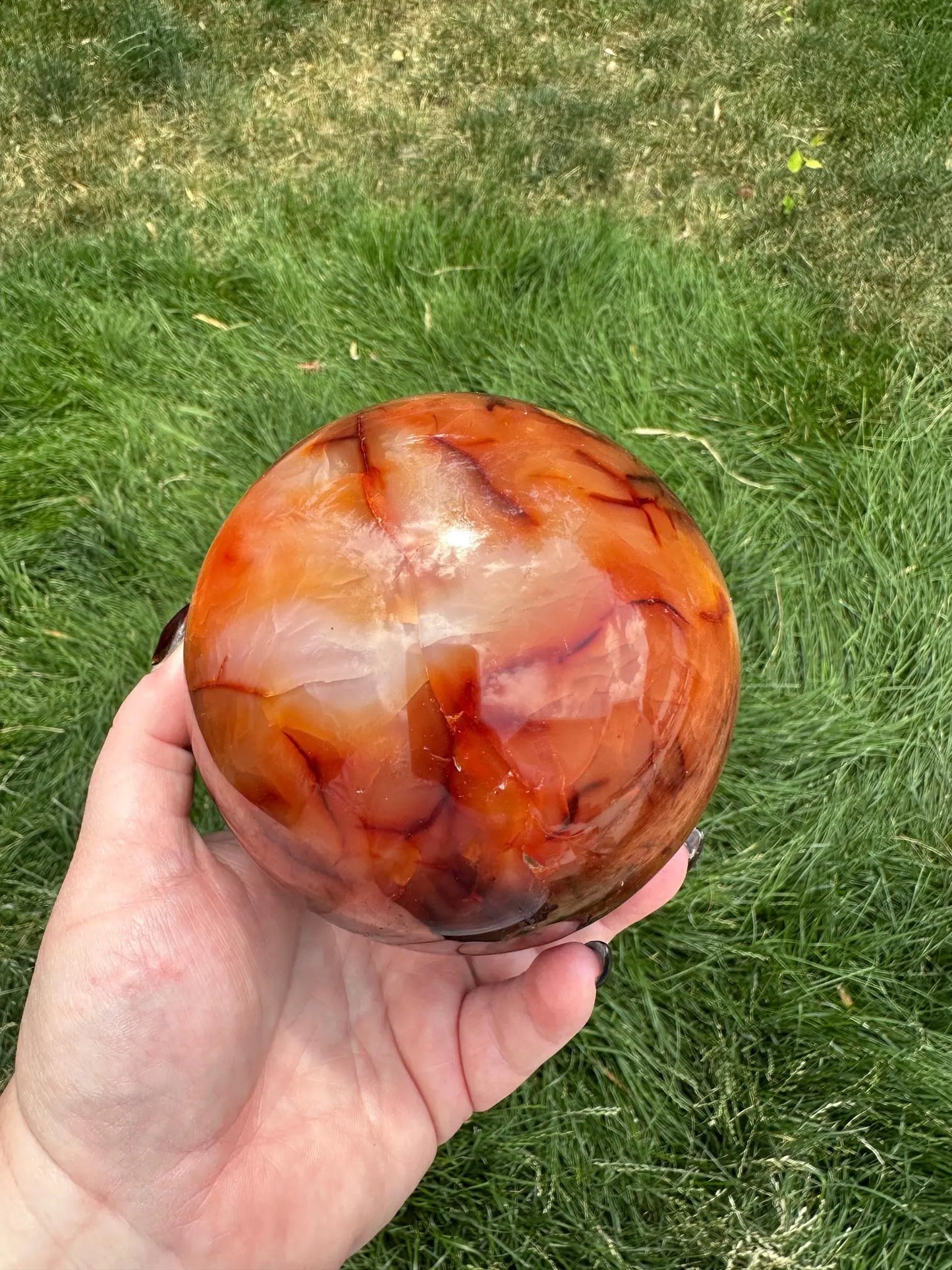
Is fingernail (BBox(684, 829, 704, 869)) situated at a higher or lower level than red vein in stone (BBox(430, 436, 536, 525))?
lower

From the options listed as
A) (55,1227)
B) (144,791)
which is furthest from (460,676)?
(55,1227)

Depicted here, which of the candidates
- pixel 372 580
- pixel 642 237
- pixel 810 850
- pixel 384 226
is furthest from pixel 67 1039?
pixel 642 237

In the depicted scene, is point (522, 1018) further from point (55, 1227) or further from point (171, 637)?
point (171, 637)

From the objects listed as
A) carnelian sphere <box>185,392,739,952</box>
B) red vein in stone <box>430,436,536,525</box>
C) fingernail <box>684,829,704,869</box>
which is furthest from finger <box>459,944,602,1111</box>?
red vein in stone <box>430,436,536,525</box>

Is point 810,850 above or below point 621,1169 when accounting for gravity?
above

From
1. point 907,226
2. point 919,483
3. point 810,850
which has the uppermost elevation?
point 907,226

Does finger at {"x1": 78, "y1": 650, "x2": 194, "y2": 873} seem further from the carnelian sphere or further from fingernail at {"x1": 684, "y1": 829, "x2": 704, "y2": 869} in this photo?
fingernail at {"x1": 684, "y1": 829, "x2": 704, "y2": 869}

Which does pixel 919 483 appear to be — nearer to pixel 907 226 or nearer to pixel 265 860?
pixel 907 226

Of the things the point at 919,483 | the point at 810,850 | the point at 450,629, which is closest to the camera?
the point at 450,629
